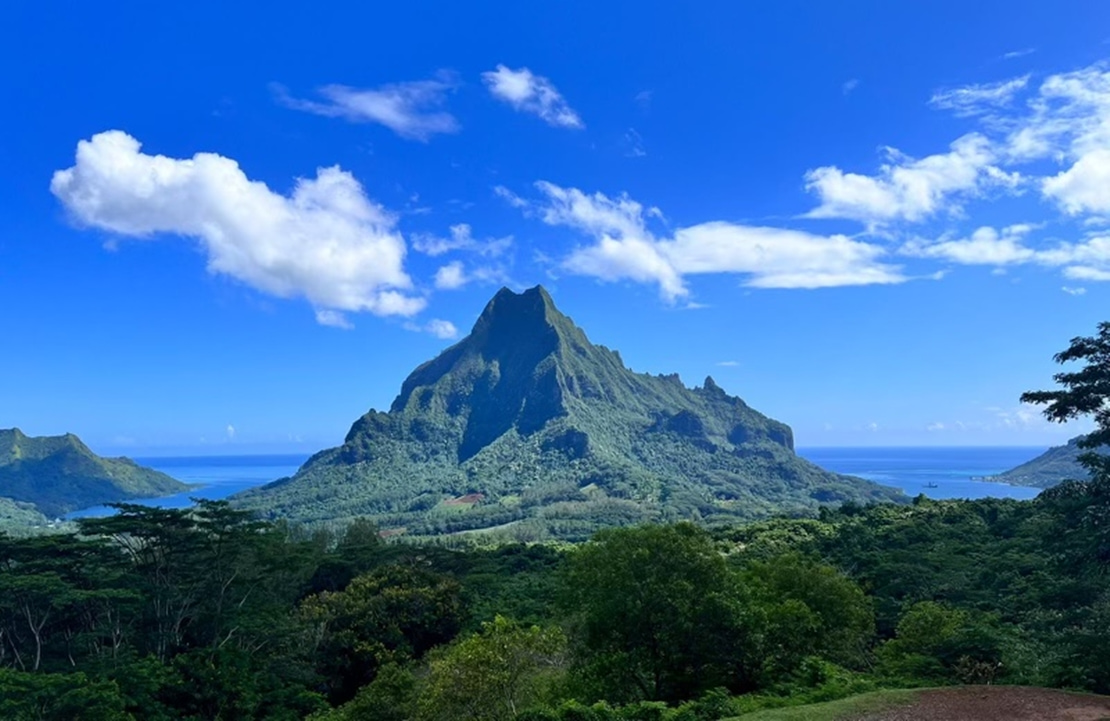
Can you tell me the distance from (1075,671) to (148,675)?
98.2ft

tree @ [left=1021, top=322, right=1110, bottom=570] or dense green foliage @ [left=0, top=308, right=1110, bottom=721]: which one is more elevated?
tree @ [left=1021, top=322, right=1110, bottom=570]

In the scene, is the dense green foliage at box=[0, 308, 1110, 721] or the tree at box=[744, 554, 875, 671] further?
the tree at box=[744, 554, 875, 671]

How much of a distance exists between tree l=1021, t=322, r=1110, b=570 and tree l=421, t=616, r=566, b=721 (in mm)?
13474

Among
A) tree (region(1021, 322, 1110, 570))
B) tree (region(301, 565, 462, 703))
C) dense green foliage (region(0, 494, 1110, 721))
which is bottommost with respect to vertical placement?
tree (region(301, 565, 462, 703))

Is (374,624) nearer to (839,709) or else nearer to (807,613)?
(807,613)

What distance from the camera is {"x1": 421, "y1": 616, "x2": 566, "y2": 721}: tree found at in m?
18.0

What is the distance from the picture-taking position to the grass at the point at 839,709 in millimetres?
13289

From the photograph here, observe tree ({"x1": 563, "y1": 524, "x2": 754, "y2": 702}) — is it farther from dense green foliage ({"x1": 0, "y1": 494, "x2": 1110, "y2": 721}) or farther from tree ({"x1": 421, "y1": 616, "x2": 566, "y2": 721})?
tree ({"x1": 421, "y1": 616, "x2": 566, "y2": 721})

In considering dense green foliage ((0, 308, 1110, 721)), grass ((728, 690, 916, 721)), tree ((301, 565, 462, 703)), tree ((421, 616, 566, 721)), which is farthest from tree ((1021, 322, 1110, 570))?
tree ((301, 565, 462, 703))

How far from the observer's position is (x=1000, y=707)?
13758mm

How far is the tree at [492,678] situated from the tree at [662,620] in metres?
1.66

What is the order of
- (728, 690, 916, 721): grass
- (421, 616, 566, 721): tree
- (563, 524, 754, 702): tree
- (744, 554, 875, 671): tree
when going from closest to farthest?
(728, 690, 916, 721): grass < (421, 616, 566, 721): tree < (563, 524, 754, 702): tree < (744, 554, 875, 671): tree

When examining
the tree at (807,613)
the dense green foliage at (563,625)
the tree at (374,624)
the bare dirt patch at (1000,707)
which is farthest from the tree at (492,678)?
the tree at (374,624)

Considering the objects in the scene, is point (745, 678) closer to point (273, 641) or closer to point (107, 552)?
point (273, 641)
